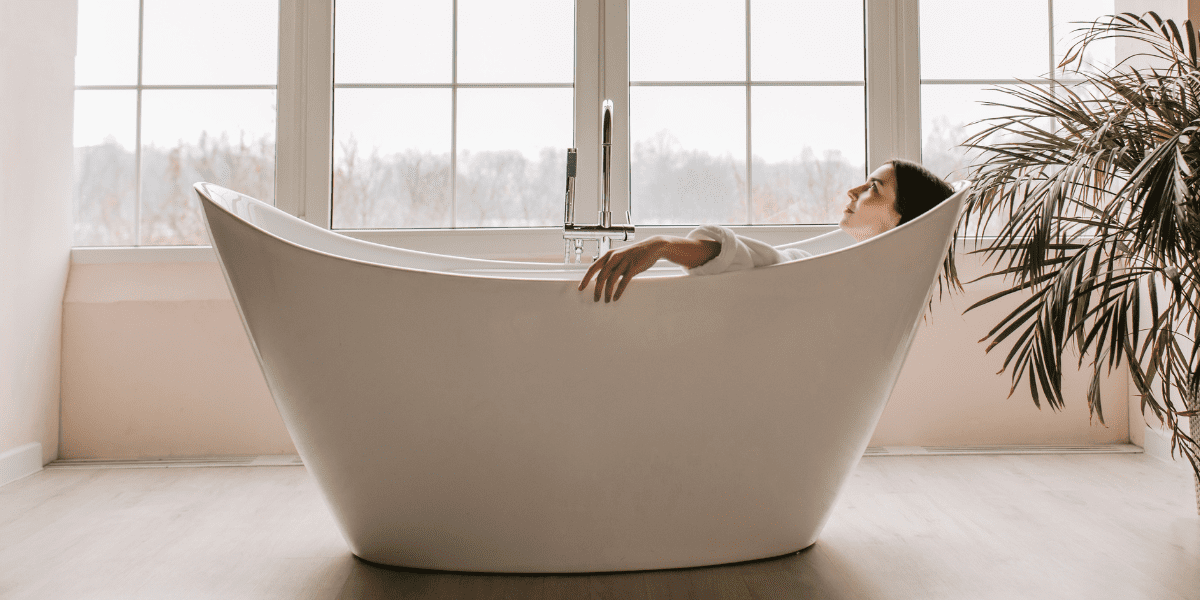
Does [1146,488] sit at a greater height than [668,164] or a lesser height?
lesser

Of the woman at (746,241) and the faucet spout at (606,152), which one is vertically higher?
the faucet spout at (606,152)

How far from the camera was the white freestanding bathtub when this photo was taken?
1.05 metres

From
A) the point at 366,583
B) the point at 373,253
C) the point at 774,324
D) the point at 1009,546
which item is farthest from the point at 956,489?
the point at 373,253

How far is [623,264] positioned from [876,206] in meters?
0.60

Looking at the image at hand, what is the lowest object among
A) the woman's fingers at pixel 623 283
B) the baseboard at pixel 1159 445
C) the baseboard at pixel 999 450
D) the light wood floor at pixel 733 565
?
the light wood floor at pixel 733 565

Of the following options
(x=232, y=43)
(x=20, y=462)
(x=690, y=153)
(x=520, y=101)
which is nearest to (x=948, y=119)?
(x=690, y=153)

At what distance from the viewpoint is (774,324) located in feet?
3.56

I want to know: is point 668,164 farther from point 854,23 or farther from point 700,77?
point 854,23

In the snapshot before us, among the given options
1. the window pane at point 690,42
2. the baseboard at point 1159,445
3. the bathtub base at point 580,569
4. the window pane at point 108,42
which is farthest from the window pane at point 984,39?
the window pane at point 108,42

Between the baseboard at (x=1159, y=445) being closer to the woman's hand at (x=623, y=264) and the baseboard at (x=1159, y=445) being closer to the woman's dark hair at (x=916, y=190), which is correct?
the woman's dark hair at (x=916, y=190)

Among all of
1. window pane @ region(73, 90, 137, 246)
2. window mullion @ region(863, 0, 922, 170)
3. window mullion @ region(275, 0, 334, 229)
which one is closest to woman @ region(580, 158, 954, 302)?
window mullion @ region(863, 0, 922, 170)

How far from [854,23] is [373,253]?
5.53ft

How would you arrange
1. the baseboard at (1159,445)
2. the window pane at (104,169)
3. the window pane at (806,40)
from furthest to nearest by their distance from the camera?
the window pane at (806,40)
the window pane at (104,169)
the baseboard at (1159,445)

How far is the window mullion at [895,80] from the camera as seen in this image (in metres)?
2.28
